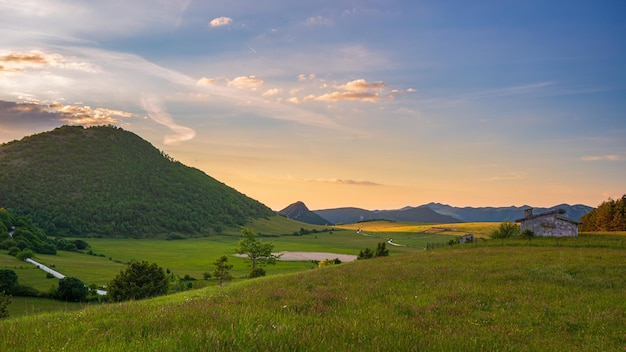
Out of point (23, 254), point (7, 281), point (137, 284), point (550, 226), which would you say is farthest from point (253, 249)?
point (23, 254)

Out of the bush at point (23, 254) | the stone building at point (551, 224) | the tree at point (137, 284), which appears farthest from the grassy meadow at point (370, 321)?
the bush at point (23, 254)

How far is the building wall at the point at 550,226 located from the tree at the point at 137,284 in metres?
68.7

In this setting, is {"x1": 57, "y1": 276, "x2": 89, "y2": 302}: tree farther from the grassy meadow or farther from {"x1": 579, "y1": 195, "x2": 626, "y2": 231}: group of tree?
{"x1": 579, "y1": 195, "x2": 626, "y2": 231}: group of tree

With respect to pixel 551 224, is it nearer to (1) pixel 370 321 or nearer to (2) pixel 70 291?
(1) pixel 370 321

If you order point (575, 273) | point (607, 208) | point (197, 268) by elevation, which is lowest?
point (197, 268)

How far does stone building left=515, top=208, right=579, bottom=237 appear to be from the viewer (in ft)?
236

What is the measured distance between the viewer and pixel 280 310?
38.4ft

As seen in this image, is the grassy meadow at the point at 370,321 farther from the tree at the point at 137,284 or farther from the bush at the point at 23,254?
the bush at the point at 23,254

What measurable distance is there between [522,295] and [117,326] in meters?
16.0

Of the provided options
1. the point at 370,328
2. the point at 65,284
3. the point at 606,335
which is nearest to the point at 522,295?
the point at 606,335

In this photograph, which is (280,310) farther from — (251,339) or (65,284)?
(65,284)

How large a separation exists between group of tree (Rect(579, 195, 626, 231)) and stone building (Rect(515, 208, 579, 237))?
32.0 meters

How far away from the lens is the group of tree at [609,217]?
3775 inches

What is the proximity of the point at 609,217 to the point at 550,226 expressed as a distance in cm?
4237
